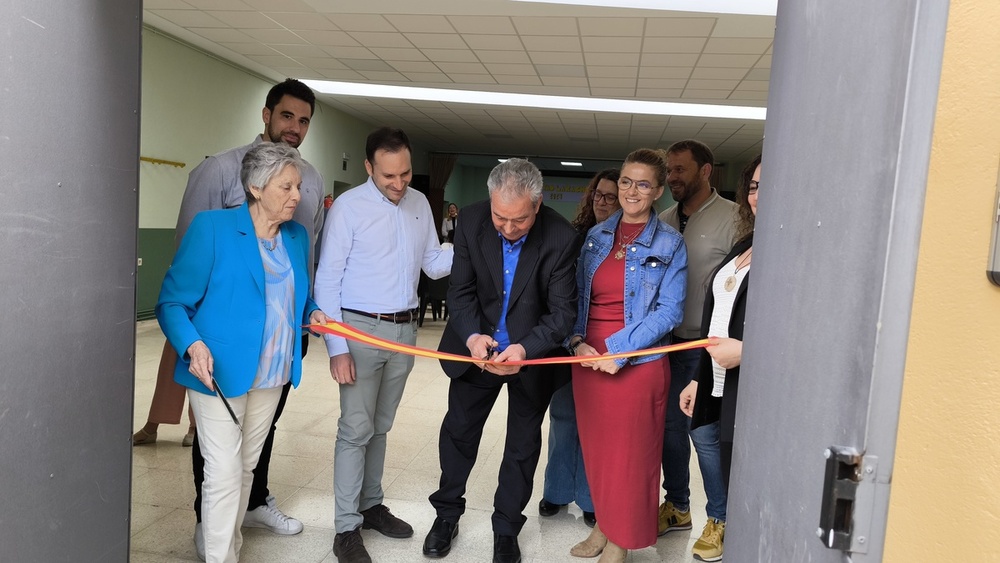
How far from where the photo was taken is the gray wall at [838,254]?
0.89 m

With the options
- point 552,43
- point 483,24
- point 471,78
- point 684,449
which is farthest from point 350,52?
point 684,449

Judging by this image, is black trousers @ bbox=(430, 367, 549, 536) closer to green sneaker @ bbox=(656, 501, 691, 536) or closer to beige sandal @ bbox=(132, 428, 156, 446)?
green sneaker @ bbox=(656, 501, 691, 536)

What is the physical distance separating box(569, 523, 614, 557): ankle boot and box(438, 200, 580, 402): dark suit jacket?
2.14ft

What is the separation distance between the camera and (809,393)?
1026 millimetres

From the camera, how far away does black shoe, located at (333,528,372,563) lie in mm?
2910

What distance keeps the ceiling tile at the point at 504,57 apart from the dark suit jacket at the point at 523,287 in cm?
583

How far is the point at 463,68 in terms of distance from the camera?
31.1 ft

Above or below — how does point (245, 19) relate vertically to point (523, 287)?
above

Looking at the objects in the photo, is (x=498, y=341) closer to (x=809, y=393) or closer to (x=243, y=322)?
(x=243, y=322)

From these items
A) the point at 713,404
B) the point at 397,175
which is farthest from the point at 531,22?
the point at 713,404

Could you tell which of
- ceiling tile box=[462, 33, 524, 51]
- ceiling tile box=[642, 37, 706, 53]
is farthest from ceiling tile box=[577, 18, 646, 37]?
ceiling tile box=[462, 33, 524, 51]

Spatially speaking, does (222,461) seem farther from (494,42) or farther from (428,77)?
(428,77)

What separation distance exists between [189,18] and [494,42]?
3118mm

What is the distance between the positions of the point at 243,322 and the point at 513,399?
113 centimetres
